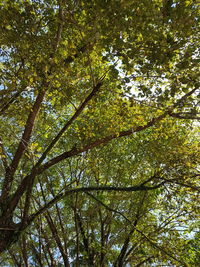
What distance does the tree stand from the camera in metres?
2.75

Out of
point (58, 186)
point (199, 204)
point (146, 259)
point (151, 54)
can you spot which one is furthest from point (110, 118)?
point (146, 259)

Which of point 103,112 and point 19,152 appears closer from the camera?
point 19,152

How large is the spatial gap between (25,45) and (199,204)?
500 cm

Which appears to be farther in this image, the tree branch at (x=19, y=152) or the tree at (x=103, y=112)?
the tree branch at (x=19, y=152)

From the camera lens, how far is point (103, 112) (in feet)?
17.3

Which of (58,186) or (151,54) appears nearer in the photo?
(151,54)

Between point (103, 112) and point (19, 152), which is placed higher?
point (103, 112)

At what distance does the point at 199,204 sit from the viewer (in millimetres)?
5539

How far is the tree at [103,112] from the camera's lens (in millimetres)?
2752

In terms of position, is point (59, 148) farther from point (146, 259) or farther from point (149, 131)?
point (146, 259)

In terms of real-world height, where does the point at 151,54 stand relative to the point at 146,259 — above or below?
above

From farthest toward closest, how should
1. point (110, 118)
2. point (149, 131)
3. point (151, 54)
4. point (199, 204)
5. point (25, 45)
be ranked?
point (149, 131) → point (199, 204) → point (110, 118) → point (25, 45) → point (151, 54)

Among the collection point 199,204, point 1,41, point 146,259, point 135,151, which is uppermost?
point 135,151

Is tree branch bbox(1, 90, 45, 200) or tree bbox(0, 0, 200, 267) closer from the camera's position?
tree bbox(0, 0, 200, 267)
